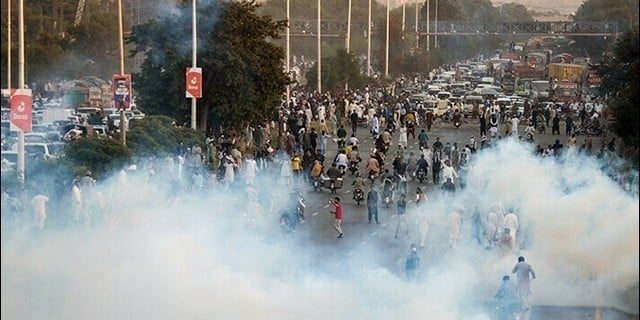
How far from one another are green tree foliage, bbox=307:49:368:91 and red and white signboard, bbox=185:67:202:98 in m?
25.0

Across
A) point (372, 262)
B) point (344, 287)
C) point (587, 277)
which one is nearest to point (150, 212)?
point (344, 287)

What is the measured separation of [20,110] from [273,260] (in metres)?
7.39

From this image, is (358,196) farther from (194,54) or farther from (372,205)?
(194,54)

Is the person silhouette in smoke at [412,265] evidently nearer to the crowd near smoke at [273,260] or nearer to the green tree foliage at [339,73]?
the crowd near smoke at [273,260]

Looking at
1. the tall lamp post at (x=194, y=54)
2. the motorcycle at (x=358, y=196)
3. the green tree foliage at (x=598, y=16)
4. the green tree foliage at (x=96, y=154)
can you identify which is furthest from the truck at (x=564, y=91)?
the green tree foliage at (x=96, y=154)

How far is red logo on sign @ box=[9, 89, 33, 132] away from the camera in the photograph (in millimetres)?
14430

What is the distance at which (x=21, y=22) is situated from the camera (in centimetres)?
1404

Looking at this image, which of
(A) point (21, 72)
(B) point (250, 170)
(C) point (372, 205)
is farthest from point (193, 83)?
(A) point (21, 72)

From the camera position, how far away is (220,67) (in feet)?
118

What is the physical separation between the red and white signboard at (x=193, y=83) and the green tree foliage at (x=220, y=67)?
38cm

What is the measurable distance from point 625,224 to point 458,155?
21.7 metres

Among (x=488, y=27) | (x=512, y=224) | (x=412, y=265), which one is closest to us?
(x=412, y=265)

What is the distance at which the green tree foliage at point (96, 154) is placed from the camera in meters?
20.7

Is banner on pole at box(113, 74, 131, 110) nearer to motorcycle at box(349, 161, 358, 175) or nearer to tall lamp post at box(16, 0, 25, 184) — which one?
motorcycle at box(349, 161, 358, 175)
